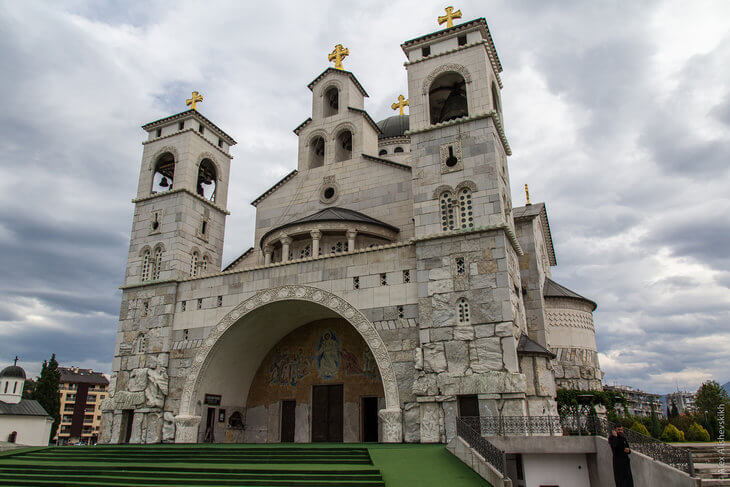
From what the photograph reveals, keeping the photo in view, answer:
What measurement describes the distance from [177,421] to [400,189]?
12288mm

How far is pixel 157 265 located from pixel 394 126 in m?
20.3

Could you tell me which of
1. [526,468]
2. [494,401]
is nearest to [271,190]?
[494,401]

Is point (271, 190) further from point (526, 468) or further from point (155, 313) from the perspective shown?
point (526, 468)

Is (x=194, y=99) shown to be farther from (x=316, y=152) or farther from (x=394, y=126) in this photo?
(x=394, y=126)

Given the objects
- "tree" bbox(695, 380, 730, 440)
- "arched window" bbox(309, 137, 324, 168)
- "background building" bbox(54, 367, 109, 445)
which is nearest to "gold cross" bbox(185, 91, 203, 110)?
"arched window" bbox(309, 137, 324, 168)

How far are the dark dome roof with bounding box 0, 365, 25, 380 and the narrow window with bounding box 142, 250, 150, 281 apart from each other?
20493 millimetres

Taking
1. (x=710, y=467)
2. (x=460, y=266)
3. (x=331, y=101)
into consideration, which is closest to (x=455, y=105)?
(x=331, y=101)

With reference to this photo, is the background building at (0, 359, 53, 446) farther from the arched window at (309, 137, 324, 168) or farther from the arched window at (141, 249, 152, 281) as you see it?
the arched window at (309, 137, 324, 168)

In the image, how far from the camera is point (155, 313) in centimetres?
2153

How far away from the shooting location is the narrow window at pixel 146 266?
22828mm

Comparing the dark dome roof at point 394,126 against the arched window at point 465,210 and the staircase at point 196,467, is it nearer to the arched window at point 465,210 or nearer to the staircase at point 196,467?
the arched window at point 465,210

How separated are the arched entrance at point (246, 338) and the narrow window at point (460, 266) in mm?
3289

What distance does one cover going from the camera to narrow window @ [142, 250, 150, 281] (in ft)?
74.9

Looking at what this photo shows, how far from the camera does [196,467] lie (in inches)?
472
